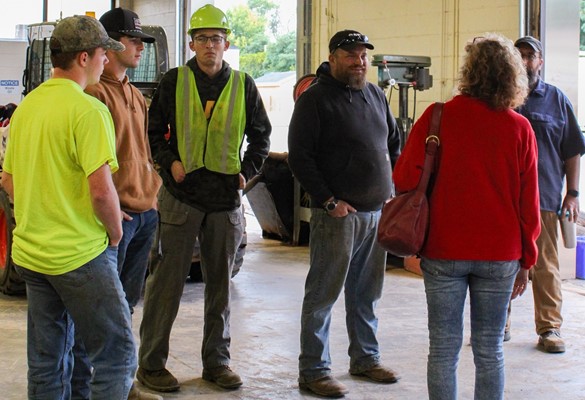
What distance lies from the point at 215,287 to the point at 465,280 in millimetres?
1608

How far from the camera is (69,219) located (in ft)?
11.0

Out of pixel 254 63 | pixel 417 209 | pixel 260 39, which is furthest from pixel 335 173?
pixel 260 39

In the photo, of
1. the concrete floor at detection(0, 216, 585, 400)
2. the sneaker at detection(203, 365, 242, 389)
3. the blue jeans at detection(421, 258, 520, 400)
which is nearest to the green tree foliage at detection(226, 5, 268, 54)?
the concrete floor at detection(0, 216, 585, 400)

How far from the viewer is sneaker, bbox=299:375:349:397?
189 inches

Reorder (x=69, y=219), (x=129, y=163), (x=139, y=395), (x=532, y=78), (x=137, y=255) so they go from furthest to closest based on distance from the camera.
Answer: (x=532, y=78), (x=139, y=395), (x=137, y=255), (x=129, y=163), (x=69, y=219)

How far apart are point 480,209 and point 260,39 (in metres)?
17.5

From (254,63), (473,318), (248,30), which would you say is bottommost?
(473,318)

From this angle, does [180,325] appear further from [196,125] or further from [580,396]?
[580,396]

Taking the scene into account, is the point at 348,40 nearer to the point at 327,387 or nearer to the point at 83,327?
the point at 327,387

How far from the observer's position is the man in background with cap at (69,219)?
332 cm

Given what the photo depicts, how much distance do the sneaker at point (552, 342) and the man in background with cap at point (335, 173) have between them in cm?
152

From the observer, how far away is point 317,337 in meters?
4.82

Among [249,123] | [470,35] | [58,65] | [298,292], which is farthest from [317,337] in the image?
[470,35]

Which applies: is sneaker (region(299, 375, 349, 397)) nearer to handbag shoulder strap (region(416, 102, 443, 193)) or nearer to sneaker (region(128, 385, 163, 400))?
sneaker (region(128, 385, 163, 400))
